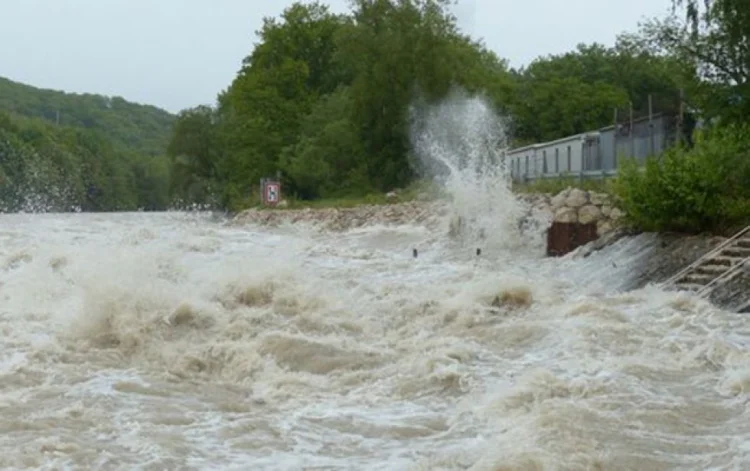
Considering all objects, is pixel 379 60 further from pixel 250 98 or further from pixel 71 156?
pixel 71 156

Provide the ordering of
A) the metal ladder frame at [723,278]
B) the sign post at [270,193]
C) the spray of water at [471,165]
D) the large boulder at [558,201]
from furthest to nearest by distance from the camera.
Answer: the sign post at [270,193] < the spray of water at [471,165] < the large boulder at [558,201] < the metal ladder frame at [723,278]

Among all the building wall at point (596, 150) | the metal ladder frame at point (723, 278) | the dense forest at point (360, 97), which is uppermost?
the dense forest at point (360, 97)

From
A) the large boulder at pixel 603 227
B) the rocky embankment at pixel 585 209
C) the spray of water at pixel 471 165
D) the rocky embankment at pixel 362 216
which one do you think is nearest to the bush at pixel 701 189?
the large boulder at pixel 603 227

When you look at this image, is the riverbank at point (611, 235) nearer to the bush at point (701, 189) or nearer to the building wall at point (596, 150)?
the bush at point (701, 189)

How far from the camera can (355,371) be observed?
9836mm

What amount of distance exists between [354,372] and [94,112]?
484 feet

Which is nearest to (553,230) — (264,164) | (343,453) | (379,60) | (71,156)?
(343,453)

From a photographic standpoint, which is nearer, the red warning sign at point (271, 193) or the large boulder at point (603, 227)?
the large boulder at point (603, 227)

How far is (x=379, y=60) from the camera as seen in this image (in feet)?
169

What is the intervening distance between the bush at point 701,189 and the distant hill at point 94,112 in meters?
125

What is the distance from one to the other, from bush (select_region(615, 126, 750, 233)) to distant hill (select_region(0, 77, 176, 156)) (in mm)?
125159

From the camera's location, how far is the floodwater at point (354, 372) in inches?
278

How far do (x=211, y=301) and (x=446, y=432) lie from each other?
6539mm

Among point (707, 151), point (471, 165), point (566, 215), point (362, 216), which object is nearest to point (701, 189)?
point (707, 151)
